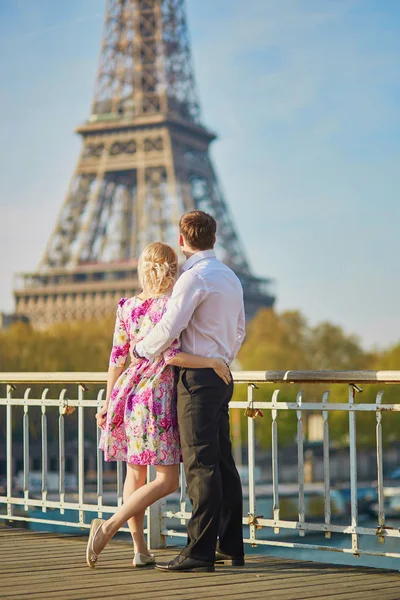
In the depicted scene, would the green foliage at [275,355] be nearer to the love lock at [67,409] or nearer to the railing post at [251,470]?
the love lock at [67,409]

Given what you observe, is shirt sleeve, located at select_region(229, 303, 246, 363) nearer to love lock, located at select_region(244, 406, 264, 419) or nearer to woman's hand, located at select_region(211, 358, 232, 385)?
woman's hand, located at select_region(211, 358, 232, 385)

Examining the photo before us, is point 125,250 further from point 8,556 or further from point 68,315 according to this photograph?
point 8,556

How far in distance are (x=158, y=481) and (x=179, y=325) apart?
3.03ft

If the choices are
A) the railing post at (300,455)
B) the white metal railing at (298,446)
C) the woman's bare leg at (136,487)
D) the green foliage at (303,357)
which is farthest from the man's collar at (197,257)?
the green foliage at (303,357)

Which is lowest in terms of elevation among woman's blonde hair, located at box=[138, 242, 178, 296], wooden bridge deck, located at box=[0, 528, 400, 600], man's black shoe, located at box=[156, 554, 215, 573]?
wooden bridge deck, located at box=[0, 528, 400, 600]

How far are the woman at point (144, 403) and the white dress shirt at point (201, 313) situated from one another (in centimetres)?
10

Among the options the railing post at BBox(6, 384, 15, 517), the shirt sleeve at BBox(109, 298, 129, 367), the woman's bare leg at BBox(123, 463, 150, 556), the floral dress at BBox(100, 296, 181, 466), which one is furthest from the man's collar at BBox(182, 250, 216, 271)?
the railing post at BBox(6, 384, 15, 517)

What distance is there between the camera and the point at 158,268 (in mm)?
5969

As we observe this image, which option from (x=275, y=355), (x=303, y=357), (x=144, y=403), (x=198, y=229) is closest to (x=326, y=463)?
(x=144, y=403)

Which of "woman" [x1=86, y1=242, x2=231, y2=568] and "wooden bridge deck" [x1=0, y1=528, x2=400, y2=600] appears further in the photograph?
"woman" [x1=86, y1=242, x2=231, y2=568]

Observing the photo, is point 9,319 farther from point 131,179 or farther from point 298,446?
point 298,446

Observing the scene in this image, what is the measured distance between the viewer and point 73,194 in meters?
74.8

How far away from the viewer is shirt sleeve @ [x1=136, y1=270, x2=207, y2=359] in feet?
18.9

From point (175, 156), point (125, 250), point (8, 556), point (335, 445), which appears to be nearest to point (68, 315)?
point (125, 250)
